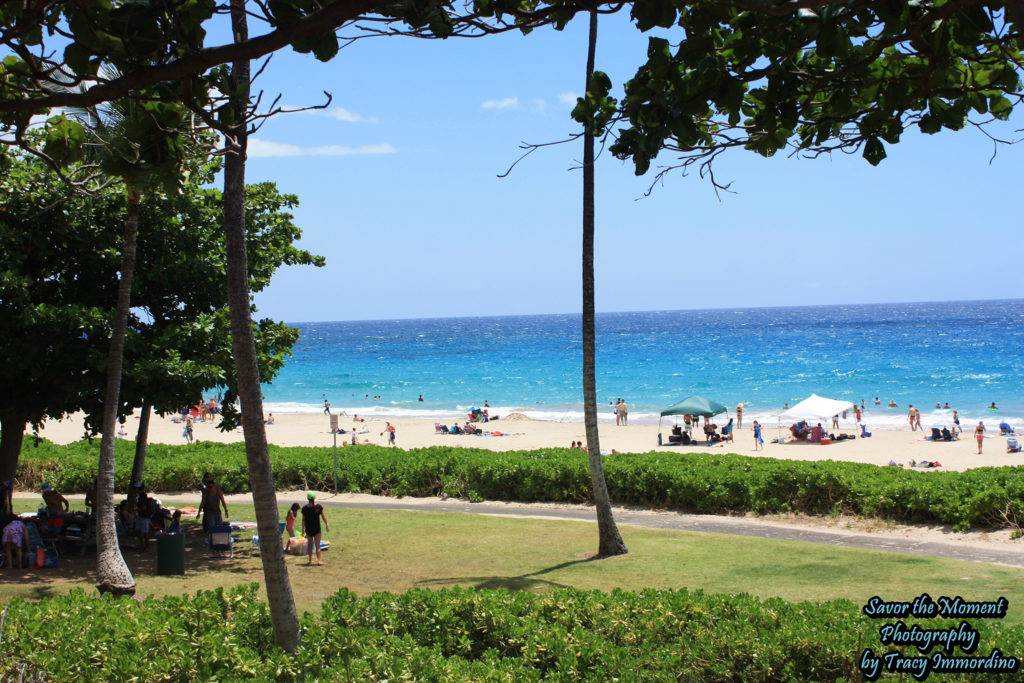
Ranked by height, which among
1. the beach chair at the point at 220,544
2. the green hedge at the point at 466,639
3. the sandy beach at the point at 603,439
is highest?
the sandy beach at the point at 603,439

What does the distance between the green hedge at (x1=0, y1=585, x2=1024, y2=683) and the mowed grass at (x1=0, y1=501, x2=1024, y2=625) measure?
3893 mm

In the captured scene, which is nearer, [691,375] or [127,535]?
[127,535]

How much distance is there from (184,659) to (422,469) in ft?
50.3

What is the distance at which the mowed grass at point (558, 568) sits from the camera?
12227 millimetres

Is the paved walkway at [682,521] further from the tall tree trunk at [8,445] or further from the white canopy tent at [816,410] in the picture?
the white canopy tent at [816,410]

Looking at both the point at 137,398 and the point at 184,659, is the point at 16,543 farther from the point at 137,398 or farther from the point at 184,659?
the point at 184,659

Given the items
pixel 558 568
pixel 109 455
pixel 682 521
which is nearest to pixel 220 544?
pixel 109 455

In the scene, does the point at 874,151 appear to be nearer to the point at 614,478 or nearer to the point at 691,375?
the point at 614,478

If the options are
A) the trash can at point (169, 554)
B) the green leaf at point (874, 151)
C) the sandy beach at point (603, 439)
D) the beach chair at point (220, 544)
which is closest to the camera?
the green leaf at point (874, 151)

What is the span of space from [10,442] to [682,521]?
44.1ft

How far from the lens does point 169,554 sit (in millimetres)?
14008

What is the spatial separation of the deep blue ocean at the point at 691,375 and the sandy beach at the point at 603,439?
7.28m

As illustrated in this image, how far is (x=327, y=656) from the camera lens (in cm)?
741

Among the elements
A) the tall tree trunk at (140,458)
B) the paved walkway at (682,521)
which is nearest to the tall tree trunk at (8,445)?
the tall tree trunk at (140,458)
